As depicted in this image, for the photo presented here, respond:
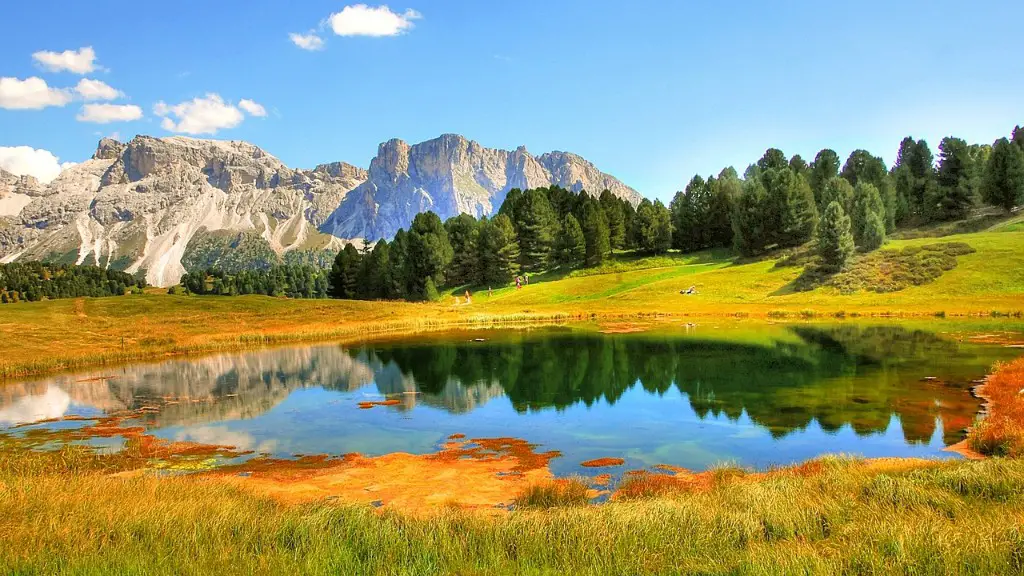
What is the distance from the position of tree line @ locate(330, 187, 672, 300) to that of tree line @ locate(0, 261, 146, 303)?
313 feet

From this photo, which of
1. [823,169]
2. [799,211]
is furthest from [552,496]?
[823,169]

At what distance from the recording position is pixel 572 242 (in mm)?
107875

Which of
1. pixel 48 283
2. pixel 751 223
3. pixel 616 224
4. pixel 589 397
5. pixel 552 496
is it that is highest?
pixel 48 283

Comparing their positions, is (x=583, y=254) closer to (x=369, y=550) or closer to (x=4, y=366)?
(x=4, y=366)

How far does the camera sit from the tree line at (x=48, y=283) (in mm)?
154012

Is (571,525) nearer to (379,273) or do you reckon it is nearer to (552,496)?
(552,496)

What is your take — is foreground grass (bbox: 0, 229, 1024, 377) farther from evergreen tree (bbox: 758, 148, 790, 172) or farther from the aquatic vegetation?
evergreen tree (bbox: 758, 148, 790, 172)

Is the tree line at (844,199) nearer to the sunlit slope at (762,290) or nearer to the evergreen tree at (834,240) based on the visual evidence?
the evergreen tree at (834,240)

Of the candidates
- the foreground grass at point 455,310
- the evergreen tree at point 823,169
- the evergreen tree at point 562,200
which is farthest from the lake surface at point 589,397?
the evergreen tree at point 562,200

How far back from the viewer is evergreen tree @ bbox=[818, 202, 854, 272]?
71.6m

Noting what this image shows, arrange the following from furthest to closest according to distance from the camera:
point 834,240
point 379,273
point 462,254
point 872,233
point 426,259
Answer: point 379,273 < point 462,254 < point 426,259 < point 872,233 < point 834,240

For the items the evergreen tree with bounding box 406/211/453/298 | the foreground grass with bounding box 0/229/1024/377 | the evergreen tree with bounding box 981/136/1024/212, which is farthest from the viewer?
the evergreen tree with bounding box 406/211/453/298

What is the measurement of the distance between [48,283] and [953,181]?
A: 217458mm

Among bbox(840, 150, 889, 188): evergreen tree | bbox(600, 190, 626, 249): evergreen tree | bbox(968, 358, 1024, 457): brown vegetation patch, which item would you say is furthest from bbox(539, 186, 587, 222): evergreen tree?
bbox(968, 358, 1024, 457): brown vegetation patch
